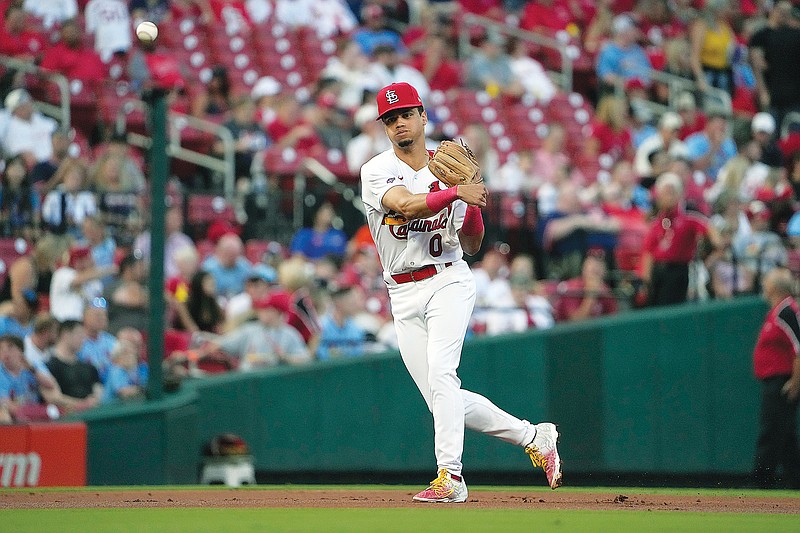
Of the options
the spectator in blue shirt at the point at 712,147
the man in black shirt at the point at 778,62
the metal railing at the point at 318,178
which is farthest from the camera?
the man in black shirt at the point at 778,62

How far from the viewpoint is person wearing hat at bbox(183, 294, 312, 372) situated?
33.4ft

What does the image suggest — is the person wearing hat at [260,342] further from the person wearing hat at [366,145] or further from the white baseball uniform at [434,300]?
the white baseball uniform at [434,300]

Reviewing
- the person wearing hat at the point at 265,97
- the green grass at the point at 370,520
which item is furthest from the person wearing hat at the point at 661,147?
the green grass at the point at 370,520

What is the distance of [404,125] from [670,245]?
17.7ft

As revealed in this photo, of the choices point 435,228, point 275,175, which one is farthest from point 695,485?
point 435,228

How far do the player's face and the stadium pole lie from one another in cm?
303

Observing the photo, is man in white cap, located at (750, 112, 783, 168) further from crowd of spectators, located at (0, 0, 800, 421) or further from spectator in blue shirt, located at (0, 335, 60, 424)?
spectator in blue shirt, located at (0, 335, 60, 424)

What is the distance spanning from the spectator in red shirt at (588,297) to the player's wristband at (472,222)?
5.22 meters

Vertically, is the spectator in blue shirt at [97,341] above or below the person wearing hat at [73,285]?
below

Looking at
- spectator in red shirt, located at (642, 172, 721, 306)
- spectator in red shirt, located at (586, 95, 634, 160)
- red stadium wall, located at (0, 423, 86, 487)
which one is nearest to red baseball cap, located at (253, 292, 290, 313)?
red stadium wall, located at (0, 423, 86, 487)

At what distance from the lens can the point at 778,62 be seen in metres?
16.7

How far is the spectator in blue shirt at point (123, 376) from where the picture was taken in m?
9.50

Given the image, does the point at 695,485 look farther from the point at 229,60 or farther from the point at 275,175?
the point at 229,60

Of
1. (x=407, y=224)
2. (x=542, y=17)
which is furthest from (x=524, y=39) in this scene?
(x=407, y=224)
